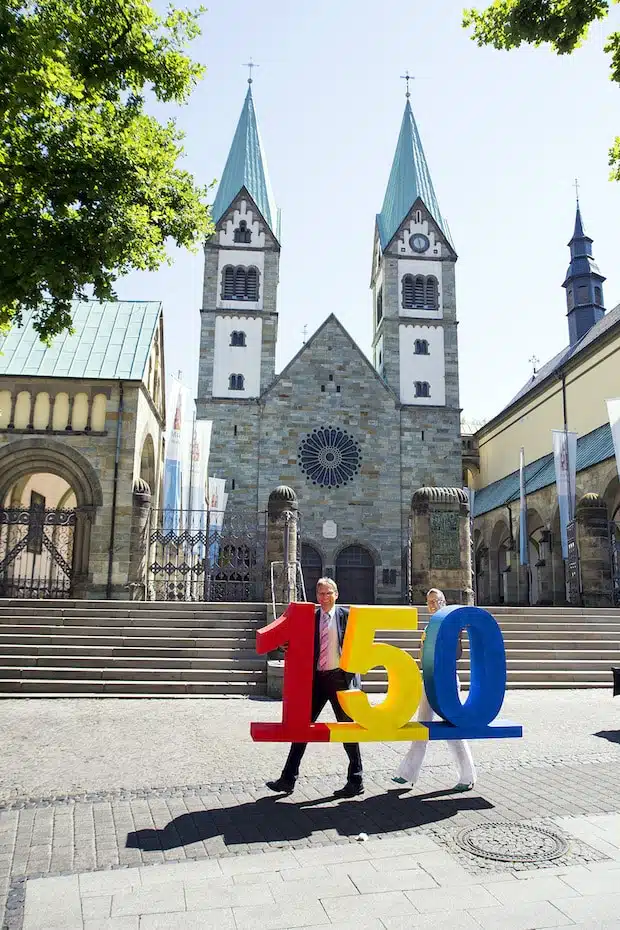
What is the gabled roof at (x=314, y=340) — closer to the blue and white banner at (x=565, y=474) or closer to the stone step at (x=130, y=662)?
the blue and white banner at (x=565, y=474)

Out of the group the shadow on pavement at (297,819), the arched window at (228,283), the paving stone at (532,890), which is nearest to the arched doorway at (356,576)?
the arched window at (228,283)

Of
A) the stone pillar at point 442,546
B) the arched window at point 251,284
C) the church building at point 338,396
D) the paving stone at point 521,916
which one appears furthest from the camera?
the arched window at point 251,284

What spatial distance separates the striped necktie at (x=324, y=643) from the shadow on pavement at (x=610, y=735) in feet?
12.9

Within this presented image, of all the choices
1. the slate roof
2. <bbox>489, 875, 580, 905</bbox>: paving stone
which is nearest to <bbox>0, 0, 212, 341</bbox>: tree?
<bbox>489, 875, 580, 905</bbox>: paving stone

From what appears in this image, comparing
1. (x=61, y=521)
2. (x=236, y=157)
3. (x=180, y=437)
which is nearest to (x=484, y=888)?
(x=61, y=521)

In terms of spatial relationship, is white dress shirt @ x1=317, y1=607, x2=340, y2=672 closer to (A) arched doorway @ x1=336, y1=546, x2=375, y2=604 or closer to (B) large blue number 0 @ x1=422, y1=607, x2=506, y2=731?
(B) large blue number 0 @ x1=422, y1=607, x2=506, y2=731

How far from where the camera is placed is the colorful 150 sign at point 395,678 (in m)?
5.92

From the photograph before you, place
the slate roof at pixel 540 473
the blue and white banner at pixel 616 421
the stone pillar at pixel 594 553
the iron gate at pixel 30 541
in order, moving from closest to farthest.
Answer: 1. the iron gate at pixel 30 541
2. the stone pillar at pixel 594 553
3. the blue and white banner at pixel 616 421
4. the slate roof at pixel 540 473

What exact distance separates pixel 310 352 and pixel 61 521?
68.5ft

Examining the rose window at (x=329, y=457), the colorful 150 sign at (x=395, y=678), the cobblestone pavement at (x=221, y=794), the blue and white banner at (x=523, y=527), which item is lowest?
the cobblestone pavement at (x=221, y=794)

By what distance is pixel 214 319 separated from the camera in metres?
38.7

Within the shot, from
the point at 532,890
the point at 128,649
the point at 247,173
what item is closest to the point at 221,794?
the point at 532,890

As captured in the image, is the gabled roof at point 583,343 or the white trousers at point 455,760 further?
the gabled roof at point 583,343

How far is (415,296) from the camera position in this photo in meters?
40.9
